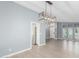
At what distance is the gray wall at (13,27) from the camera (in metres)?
4.70

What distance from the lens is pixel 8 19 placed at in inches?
196

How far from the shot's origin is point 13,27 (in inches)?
209

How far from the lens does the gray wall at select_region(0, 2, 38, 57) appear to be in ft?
15.4

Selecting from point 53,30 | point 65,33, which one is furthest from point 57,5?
point 65,33

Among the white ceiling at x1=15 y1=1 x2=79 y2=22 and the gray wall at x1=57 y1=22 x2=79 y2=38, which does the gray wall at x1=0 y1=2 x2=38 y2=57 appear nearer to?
the white ceiling at x1=15 y1=1 x2=79 y2=22

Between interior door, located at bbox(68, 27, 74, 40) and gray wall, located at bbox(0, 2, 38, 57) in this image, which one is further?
interior door, located at bbox(68, 27, 74, 40)

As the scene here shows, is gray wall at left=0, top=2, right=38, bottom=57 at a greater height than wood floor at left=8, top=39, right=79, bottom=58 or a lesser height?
greater

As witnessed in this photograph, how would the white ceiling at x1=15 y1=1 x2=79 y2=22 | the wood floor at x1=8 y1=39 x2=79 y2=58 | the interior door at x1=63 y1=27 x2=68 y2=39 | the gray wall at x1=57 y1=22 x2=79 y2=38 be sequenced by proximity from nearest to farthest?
the wood floor at x1=8 y1=39 x2=79 y2=58, the white ceiling at x1=15 y1=1 x2=79 y2=22, the gray wall at x1=57 y1=22 x2=79 y2=38, the interior door at x1=63 y1=27 x2=68 y2=39

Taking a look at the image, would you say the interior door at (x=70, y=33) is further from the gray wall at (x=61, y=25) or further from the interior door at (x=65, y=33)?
the gray wall at (x=61, y=25)

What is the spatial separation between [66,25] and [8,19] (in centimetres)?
1103

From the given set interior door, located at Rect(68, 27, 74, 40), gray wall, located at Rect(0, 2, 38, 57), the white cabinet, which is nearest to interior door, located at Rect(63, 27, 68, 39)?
interior door, located at Rect(68, 27, 74, 40)

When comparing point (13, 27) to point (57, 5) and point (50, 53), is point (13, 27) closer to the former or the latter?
point (50, 53)

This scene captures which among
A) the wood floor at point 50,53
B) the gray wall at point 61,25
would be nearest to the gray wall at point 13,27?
the wood floor at point 50,53

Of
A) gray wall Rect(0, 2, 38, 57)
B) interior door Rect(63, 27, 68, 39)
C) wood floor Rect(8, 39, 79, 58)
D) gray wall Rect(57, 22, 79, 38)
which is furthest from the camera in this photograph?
interior door Rect(63, 27, 68, 39)
